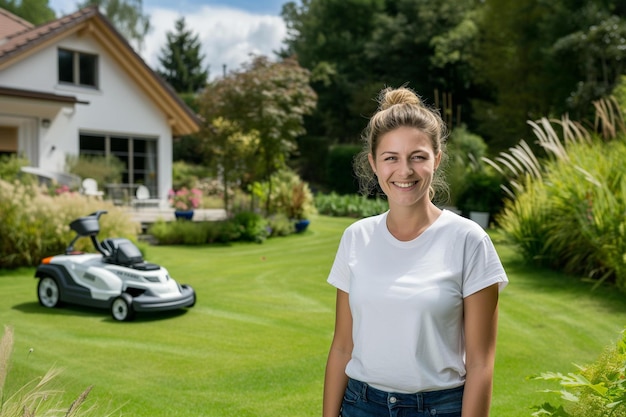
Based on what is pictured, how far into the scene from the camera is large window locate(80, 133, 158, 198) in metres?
19.1

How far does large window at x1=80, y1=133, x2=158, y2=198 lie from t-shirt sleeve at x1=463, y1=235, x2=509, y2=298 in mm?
18283

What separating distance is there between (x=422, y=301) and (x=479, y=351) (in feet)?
0.75

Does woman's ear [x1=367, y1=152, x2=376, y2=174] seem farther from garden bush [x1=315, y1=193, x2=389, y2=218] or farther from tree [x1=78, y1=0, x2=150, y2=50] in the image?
tree [x1=78, y1=0, x2=150, y2=50]

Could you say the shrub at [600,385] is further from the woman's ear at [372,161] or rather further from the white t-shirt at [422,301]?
the woman's ear at [372,161]

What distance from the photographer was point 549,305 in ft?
24.4

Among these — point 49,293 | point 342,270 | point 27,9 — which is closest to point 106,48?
point 49,293

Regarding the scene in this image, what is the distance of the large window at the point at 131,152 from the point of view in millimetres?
19141

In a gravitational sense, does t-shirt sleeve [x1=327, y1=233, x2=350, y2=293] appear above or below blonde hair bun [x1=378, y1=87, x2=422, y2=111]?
below

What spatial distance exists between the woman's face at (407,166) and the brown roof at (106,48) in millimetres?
16529

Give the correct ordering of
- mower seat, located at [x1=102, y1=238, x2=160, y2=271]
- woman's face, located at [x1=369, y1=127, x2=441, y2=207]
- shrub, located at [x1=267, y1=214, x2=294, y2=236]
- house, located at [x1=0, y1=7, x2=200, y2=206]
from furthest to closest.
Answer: house, located at [x1=0, y1=7, x2=200, y2=206] → shrub, located at [x1=267, y1=214, x2=294, y2=236] → mower seat, located at [x1=102, y1=238, x2=160, y2=271] → woman's face, located at [x1=369, y1=127, x2=441, y2=207]

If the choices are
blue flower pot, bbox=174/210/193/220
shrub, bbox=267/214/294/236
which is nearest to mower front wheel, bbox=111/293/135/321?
shrub, bbox=267/214/294/236

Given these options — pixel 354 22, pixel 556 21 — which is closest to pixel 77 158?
pixel 556 21

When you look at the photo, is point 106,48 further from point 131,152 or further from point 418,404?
point 418,404

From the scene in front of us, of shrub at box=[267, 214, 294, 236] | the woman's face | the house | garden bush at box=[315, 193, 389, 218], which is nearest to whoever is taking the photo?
the woman's face
